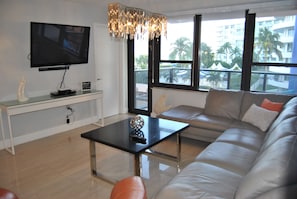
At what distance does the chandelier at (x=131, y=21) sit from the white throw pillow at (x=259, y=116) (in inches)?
70.8

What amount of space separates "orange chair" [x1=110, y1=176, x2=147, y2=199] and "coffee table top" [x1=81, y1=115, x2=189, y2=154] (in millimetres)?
1301

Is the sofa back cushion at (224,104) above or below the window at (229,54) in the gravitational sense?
below

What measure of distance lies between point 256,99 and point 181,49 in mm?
1887

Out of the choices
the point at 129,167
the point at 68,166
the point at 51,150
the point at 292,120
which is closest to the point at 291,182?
the point at 292,120

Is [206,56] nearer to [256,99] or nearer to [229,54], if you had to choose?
[229,54]

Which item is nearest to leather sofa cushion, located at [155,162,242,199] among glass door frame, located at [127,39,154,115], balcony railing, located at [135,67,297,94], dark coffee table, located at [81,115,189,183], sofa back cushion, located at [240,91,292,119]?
dark coffee table, located at [81,115,189,183]

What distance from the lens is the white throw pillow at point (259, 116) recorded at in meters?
3.34

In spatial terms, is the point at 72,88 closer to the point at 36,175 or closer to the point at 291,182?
the point at 36,175

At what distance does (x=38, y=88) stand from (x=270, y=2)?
4130 millimetres

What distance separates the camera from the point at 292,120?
2408mm

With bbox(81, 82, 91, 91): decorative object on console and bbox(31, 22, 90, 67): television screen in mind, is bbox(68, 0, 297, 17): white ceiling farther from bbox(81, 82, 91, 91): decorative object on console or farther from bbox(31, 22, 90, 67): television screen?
bbox(81, 82, 91, 91): decorative object on console

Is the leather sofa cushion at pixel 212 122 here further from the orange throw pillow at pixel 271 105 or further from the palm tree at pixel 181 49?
the palm tree at pixel 181 49

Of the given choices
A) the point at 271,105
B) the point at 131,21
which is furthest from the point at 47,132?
the point at 271,105

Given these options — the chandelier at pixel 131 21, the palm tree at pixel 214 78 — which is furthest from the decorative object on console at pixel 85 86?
the palm tree at pixel 214 78
